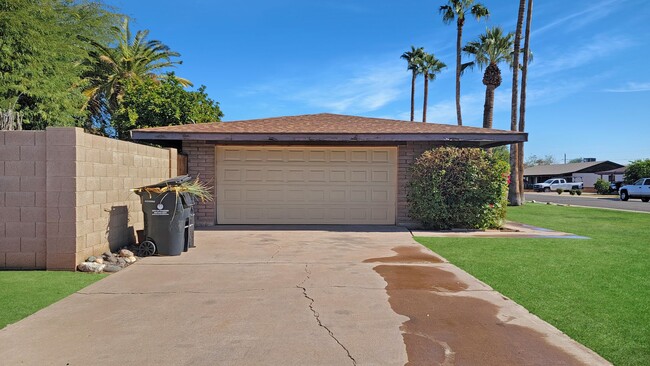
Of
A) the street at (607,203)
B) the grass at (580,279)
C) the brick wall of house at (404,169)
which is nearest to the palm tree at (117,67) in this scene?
the brick wall of house at (404,169)

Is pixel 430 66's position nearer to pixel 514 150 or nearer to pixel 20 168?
A: pixel 514 150

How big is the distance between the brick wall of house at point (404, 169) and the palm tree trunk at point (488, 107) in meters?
16.7

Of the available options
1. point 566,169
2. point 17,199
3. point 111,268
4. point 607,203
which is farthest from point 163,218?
point 566,169

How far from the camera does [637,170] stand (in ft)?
148

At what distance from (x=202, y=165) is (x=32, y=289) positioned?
23.6ft

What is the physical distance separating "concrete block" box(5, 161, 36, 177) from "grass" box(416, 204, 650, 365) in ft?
23.9

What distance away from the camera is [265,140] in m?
12.1

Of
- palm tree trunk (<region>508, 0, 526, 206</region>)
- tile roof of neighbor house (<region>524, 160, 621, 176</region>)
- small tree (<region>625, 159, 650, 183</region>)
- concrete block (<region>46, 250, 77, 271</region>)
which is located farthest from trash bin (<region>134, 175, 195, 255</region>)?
tile roof of neighbor house (<region>524, 160, 621, 176</region>)

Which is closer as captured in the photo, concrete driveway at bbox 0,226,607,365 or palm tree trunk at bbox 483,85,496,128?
concrete driveway at bbox 0,226,607,365

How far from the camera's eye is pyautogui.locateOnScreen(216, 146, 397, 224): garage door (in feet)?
42.9

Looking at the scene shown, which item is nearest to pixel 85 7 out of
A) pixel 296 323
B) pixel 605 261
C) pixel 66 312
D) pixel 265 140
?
pixel 265 140

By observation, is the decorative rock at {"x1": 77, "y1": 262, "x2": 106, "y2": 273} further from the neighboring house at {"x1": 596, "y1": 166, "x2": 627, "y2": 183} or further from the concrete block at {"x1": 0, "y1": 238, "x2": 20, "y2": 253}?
the neighboring house at {"x1": 596, "y1": 166, "x2": 627, "y2": 183}

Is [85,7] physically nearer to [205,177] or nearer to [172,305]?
[205,177]

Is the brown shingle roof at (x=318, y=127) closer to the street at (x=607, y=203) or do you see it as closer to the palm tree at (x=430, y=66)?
the street at (x=607, y=203)
